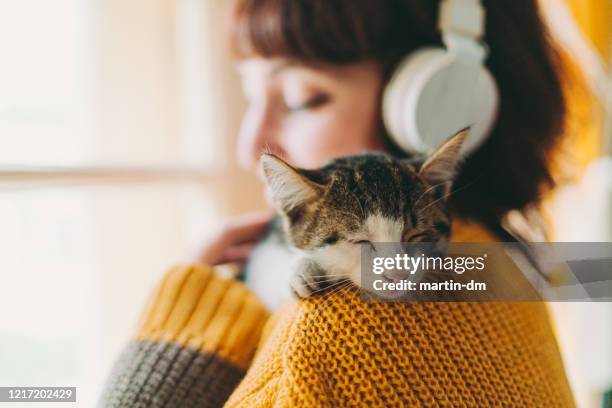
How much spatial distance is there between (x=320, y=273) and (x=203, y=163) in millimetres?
885

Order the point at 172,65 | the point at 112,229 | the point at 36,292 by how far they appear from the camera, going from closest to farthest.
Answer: the point at 36,292 < the point at 112,229 < the point at 172,65

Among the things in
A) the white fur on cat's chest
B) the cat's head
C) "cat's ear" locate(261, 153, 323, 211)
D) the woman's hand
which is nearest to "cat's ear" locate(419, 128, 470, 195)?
the cat's head

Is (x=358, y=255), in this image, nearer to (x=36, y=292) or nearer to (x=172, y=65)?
(x=36, y=292)

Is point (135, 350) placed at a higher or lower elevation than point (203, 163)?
lower

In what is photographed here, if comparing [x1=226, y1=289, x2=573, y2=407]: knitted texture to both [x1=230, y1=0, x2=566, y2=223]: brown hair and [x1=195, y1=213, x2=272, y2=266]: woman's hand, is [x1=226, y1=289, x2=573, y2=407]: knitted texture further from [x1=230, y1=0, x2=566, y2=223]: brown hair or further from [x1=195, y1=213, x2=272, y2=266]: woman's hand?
[x1=195, y1=213, x2=272, y2=266]: woman's hand

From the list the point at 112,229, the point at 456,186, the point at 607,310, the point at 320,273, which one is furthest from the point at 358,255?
the point at 112,229

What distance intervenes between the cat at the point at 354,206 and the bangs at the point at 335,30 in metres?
0.23

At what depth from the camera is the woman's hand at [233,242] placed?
86 centimetres

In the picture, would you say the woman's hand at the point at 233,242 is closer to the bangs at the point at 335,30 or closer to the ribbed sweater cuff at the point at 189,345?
the ribbed sweater cuff at the point at 189,345

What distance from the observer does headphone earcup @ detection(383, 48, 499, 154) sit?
0.61 meters

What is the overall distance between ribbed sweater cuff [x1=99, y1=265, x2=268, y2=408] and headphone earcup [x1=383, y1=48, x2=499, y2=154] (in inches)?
13.7

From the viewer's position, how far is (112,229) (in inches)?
43.7

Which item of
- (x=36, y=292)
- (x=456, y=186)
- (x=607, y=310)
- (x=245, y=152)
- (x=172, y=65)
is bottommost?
(x=607, y=310)

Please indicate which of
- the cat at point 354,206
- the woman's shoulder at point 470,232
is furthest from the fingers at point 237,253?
the woman's shoulder at point 470,232
